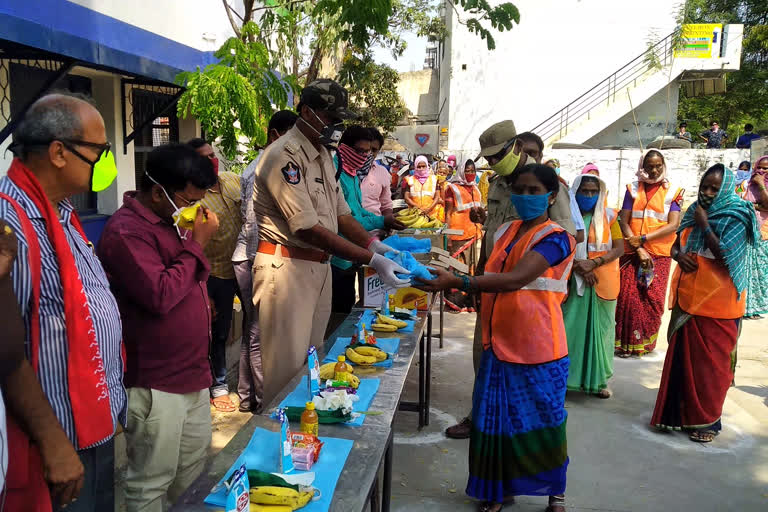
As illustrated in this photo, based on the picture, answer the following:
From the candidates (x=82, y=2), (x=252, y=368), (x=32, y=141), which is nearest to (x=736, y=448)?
(x=252, y=368)

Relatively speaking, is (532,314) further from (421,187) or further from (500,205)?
(421,187)

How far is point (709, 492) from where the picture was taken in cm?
399

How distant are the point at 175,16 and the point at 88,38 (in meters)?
2.93

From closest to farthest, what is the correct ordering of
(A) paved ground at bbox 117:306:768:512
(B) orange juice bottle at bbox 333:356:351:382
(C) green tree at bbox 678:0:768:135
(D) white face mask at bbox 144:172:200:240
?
(D) white face mask at bbox 144:172:200:240, (B) orange juice bottle at bbox 333:356:351:382, (A) paved ground at bbox 117:306:768:512, (C) green tree at bbox 678:0:768:135

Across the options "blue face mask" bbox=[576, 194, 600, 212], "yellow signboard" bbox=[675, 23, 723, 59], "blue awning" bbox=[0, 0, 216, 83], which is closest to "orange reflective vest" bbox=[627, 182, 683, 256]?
"blue face mask" bbox=[576, 194, 600, 212]

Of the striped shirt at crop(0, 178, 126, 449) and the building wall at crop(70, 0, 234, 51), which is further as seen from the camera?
the building wall at crop(70, 0, 234, 51)

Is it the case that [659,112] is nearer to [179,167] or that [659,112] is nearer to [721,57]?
[721,57]

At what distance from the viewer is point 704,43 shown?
2027 cm

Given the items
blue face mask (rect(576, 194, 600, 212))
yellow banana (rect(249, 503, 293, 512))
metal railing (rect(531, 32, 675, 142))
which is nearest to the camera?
yellow banana (rect(249, 503, 293, 512))

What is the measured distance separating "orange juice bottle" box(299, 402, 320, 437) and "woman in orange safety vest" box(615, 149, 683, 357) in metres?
4.97

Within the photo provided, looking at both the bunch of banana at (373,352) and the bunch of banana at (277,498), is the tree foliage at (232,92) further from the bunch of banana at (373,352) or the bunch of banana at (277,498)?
the bunch of banana at (277,498)

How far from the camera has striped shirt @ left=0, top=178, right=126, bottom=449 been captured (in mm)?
1676

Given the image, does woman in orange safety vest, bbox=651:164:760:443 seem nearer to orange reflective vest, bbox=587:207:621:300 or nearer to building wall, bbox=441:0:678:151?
orange reflective vest, bbox=587:207:621:300

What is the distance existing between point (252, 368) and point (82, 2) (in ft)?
11.8
